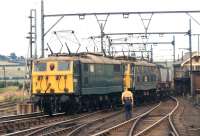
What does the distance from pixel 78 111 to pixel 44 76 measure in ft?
8.44

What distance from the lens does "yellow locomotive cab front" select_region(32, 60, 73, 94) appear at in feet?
86.8

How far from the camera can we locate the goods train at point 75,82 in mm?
26516

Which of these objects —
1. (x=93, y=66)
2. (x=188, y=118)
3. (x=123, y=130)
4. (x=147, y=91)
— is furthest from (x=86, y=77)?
(x=147, y=91)

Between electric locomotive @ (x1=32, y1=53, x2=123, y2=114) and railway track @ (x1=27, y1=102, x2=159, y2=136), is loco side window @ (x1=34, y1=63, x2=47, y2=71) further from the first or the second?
railway track @ (x1=27, y1=102, x2=159, y2=136)

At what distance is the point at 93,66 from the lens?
29062 millimetres

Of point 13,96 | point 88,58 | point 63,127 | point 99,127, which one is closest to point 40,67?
point 88,58

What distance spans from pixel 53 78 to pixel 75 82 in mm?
1123

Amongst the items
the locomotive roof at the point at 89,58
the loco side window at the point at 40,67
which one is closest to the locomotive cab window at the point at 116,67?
the locomotive roof at the point at 89,58

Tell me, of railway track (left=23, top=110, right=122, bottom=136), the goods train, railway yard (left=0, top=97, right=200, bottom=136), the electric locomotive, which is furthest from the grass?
railway yard (left=0, top=97, right=200, bottom=136)

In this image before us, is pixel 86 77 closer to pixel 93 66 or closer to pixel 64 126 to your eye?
pixel 93 66

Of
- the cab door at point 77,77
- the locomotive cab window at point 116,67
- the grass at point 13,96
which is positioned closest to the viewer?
the cab door at point 77,77

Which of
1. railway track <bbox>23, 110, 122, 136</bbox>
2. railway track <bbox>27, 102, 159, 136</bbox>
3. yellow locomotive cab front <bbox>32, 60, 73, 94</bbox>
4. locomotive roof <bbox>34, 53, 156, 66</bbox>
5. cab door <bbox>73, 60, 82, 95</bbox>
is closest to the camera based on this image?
railway track <bbox>23, 110, 122, 136</bbox>

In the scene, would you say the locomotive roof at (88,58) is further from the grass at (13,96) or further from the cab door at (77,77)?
the grass at (13,96)

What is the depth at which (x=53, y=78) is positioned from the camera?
2673cm
